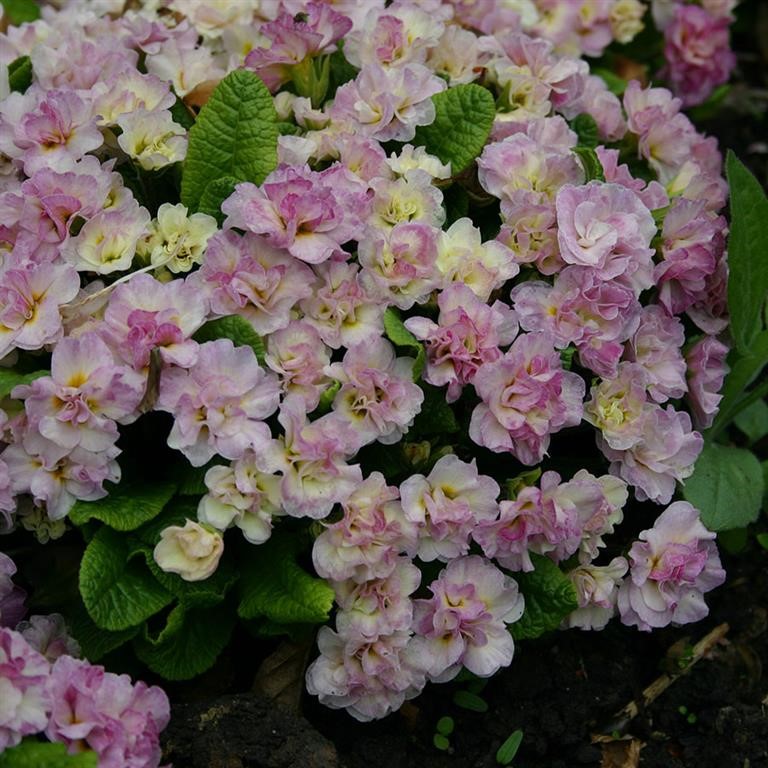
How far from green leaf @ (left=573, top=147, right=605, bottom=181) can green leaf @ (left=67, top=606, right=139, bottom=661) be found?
1119mm

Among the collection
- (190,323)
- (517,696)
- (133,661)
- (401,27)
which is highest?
(401,27)

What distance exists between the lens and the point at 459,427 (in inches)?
77.0

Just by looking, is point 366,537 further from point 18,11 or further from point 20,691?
point 18,11

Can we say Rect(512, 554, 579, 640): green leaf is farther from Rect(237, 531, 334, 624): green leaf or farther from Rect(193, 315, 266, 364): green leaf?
Rect(193, 315, 266, 364): green leaf

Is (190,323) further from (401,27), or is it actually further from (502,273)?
(401,27)

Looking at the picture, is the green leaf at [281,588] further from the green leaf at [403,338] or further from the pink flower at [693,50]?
the pink flower at [693,50]

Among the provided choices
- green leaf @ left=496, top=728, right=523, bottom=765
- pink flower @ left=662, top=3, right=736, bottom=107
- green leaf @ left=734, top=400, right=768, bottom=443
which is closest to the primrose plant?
green leaf @ left=496, top=728, right=523, bottom=765

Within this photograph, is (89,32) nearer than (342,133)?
No

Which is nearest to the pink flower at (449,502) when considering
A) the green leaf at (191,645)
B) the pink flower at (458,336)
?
the pink flower at (458,336)

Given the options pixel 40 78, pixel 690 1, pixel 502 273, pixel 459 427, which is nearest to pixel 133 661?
pixel 459 427

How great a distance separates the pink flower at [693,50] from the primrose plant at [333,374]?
0.97 meters

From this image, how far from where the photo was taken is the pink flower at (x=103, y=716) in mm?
1620

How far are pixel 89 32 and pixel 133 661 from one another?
1269mm

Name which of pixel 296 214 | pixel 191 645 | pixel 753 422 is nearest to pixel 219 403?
pixel 296 214
